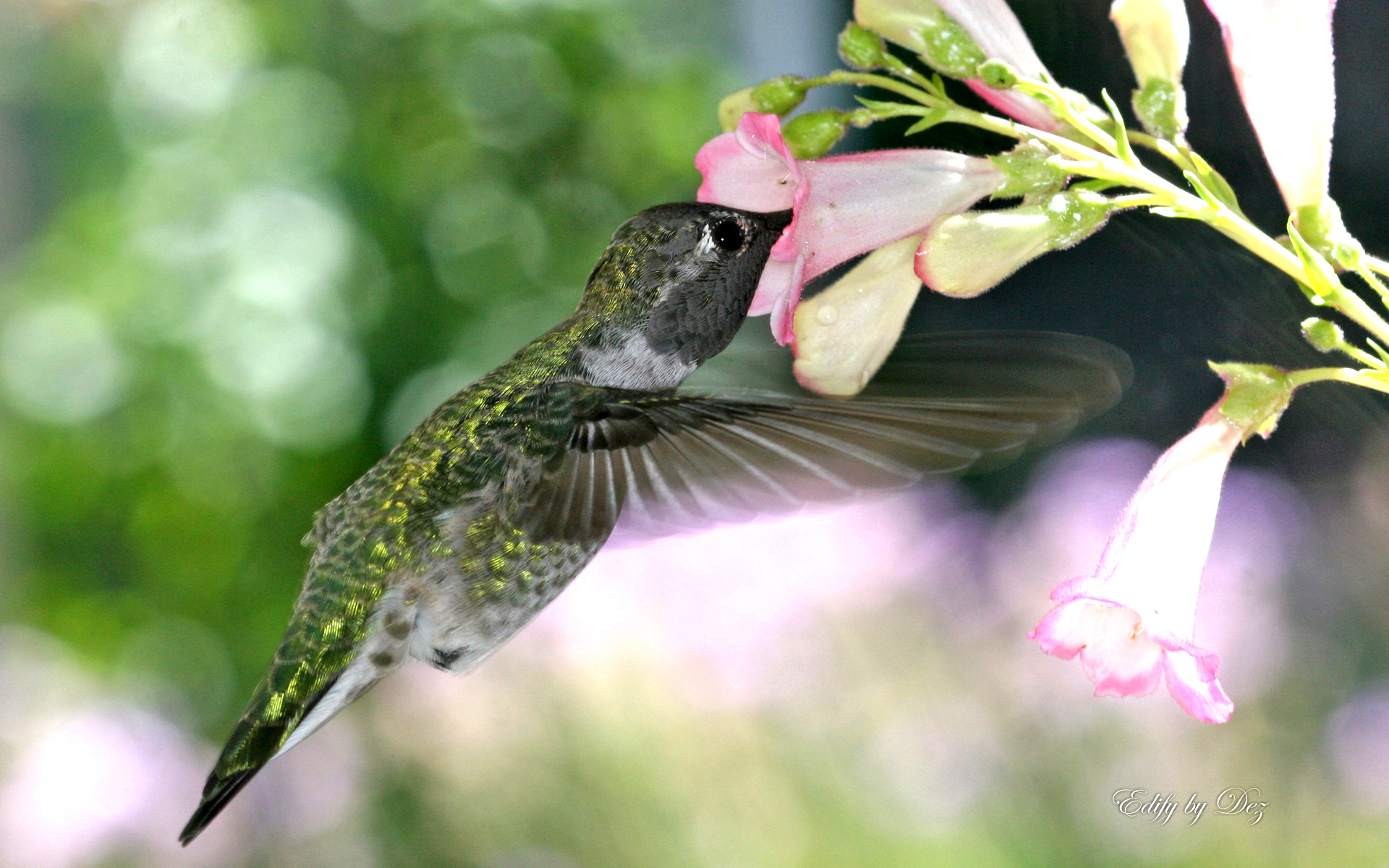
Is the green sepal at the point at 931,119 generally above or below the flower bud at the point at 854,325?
above

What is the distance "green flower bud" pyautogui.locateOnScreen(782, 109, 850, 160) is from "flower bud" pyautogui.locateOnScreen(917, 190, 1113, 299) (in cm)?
10

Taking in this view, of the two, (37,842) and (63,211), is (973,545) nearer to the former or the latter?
(37,842)

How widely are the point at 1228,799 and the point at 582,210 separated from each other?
123 cm

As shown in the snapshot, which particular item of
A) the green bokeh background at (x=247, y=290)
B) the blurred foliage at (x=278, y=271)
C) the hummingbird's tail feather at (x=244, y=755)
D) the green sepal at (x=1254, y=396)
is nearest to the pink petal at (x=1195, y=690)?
the green sepal at (x=1254, y=396)

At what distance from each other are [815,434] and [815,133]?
166mm

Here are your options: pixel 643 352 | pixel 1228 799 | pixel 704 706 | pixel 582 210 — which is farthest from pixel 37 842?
pixel 1228 799

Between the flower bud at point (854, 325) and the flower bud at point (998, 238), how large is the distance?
0.07m

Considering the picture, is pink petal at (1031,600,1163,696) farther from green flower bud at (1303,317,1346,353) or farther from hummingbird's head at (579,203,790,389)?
hummingbird's head at (579,203,790,389)

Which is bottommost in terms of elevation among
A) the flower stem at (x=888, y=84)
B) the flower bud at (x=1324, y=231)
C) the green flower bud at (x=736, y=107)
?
the flower bud at (x=1324, y=231)

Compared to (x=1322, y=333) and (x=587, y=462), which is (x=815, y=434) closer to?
(x=587, y=462)

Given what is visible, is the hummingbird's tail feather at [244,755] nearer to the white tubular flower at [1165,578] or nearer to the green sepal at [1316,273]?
the white tubular flower at [1165,578]

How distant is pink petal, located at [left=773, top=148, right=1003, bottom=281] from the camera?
57cm

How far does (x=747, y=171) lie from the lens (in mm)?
622

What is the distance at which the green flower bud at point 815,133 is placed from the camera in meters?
0.60
